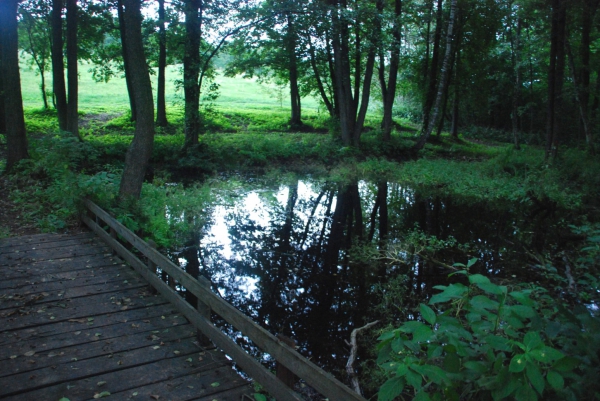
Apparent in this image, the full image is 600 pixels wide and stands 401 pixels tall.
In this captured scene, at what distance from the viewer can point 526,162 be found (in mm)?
19078

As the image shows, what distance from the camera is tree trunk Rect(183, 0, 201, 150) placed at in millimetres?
18625

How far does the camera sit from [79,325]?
5.48m

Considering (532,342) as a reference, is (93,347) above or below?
below

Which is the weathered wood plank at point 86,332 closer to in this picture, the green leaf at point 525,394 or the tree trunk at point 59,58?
the green leaf at point 525,394

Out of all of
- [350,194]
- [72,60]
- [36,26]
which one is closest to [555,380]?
[350,194]

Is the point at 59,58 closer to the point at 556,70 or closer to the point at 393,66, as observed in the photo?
the point at 393,66

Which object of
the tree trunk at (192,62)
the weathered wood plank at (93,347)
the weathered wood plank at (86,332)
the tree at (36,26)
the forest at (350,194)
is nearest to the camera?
the forest at (350,194)

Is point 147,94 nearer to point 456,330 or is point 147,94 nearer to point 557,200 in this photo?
point 456,330

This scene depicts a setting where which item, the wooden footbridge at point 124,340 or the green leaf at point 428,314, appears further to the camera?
the wooden footbridge at point 124,340

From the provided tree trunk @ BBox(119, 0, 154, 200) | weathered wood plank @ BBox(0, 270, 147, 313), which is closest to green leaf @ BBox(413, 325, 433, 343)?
weathered wood plank @ BBox(0, 270, 147, 313)

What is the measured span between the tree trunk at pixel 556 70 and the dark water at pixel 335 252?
573 cm

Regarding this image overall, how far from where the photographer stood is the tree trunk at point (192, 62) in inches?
733

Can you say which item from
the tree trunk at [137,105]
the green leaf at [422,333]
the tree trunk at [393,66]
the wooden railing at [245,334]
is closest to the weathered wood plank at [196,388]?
the wooden railing at [245,334]

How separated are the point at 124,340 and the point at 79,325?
76 centimetres
